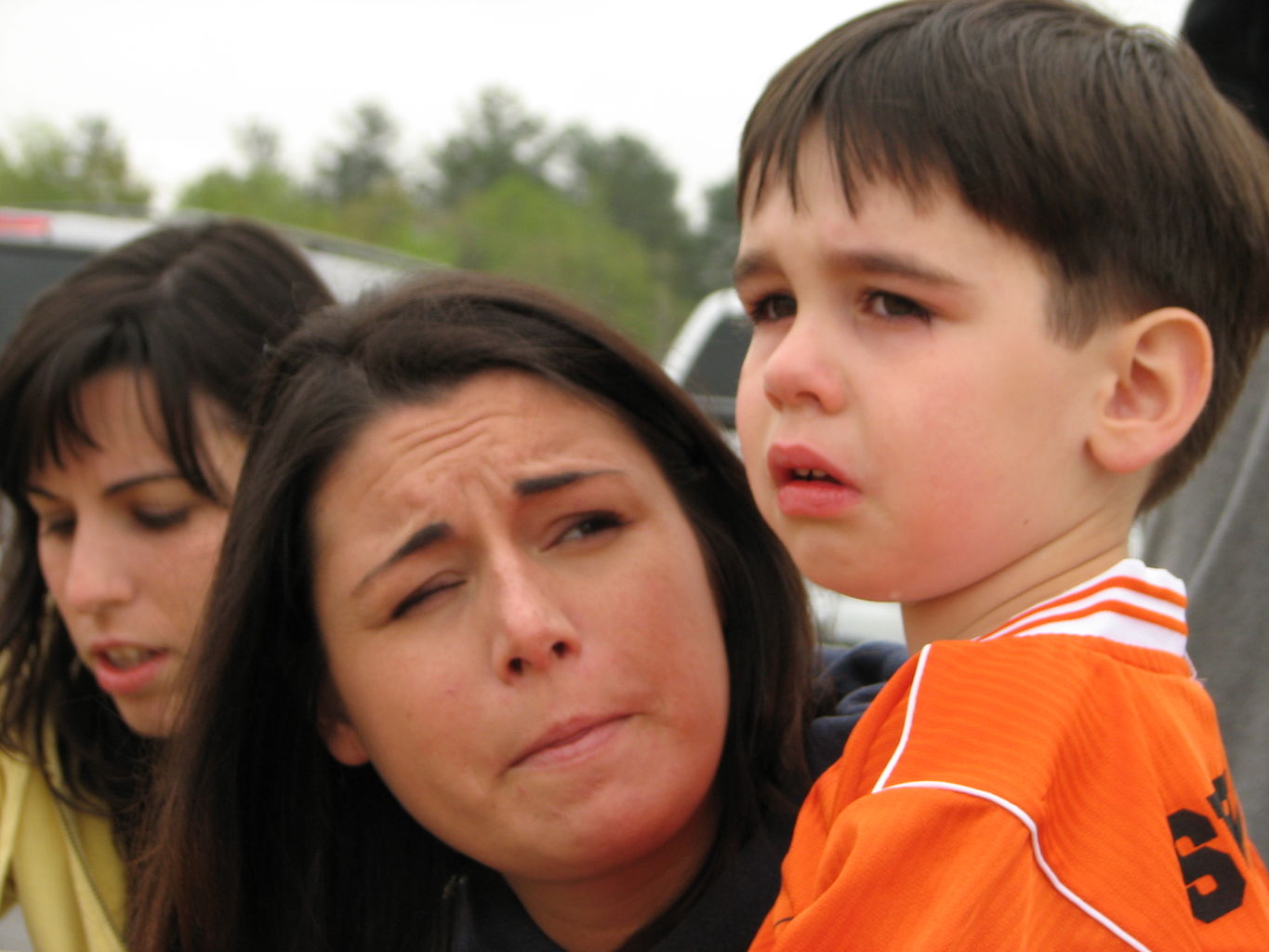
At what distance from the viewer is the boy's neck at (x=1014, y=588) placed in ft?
4.74

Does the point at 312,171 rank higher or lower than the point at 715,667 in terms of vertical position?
lower

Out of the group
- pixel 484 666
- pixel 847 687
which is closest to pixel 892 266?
pixel 484 666

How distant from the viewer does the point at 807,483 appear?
1.46 m

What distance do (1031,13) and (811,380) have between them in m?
0.51

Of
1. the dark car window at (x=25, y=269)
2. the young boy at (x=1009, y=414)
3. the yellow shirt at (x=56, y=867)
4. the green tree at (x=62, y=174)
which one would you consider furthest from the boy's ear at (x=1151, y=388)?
the green tree at (x=62, y=174)

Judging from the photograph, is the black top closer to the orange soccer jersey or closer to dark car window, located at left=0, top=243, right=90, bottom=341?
the orange soccer jersey

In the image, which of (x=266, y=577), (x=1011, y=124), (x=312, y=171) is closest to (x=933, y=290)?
(x=1011, y=124)

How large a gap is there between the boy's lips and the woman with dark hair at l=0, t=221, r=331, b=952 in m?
1.31

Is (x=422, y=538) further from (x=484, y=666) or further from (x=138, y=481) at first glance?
(x=138, y=481)

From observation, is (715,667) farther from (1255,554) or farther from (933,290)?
(1255,554)

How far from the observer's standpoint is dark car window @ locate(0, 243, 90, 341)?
5.58 metres

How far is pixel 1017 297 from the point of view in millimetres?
1368

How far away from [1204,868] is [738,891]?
0.74m

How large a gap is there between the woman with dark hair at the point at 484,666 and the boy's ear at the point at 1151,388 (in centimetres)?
62
